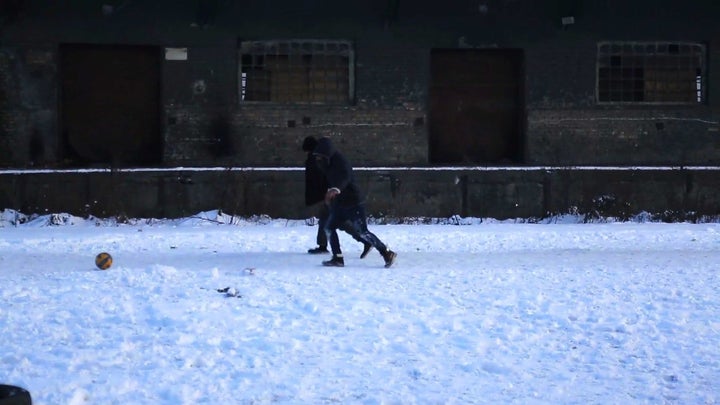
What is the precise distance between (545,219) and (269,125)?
5.91 metres

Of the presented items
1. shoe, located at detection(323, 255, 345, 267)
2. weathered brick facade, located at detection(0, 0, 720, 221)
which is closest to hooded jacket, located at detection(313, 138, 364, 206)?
shoe, located at detection(323, 255, 345, 267)

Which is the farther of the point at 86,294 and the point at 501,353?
the point at 86,294

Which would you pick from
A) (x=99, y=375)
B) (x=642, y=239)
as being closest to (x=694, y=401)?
(x=99, y=375)

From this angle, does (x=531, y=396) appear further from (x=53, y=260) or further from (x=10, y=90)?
Result: (x=10, y=90)

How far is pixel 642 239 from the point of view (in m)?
14.9

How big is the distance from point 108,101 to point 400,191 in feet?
21.5

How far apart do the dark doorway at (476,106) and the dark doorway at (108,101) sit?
593 centimetres

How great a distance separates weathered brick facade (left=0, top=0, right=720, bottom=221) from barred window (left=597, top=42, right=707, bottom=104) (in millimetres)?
176

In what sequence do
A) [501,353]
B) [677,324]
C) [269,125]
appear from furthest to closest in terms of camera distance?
[269,125] → [677,324] → [501,353]

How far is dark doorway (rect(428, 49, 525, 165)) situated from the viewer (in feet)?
70.4

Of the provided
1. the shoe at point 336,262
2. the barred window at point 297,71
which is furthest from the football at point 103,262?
the barred window at point 297,71

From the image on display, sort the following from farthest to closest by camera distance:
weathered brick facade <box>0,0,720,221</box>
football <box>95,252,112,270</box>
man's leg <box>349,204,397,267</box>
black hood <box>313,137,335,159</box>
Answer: weathered brick facade <box>0,0,720,221</box> → black hood <box>313,137,335,159</box> → man's leg <box>349,204,397,267</box> → football <box>95,252,112,270</box>

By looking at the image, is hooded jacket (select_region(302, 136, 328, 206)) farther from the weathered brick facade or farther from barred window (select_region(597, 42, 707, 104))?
barred window (select_region(597, 42, 707, 104))

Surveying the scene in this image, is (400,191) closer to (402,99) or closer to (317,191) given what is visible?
(402,99)
